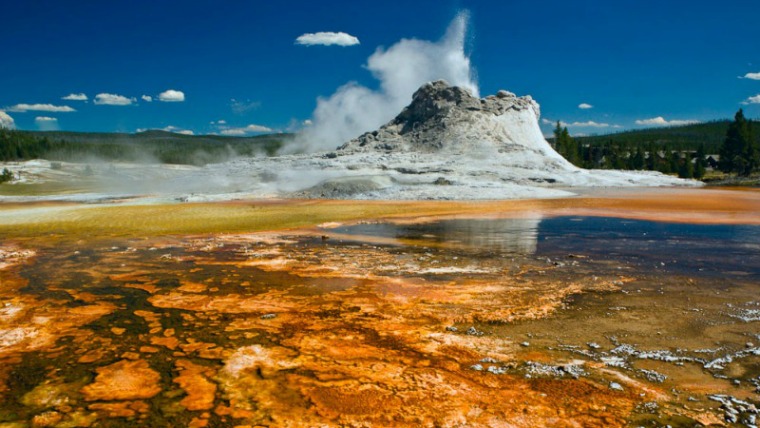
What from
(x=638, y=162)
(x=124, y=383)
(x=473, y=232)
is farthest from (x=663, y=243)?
(x=638, y=162)

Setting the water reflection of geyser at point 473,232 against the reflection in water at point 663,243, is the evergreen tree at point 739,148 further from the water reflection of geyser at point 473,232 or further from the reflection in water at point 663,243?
the water reflection of geyser at point 473,232

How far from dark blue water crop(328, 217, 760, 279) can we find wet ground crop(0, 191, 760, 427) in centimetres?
22

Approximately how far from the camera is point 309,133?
102 metres

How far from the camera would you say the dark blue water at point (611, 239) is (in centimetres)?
1552

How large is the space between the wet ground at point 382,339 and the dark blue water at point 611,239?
22 centimetres

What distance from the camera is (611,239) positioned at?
20453 mm

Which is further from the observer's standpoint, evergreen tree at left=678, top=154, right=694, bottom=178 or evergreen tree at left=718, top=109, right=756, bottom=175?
evergreen tree at left=678, top=154, right=694, bottom=178

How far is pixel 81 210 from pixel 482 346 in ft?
114

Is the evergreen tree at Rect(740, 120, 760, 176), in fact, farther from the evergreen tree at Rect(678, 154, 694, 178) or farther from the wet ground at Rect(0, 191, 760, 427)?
the wet ground at Rect(0, 191, 760, 427)

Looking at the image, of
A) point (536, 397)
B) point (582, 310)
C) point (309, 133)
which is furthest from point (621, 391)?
point (309, 133)

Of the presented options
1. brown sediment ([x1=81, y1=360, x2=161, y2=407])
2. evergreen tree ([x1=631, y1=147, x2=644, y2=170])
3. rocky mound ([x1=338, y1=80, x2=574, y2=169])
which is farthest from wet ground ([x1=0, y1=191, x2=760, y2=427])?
evergreen tree ([x1=631, y1=147, x2=644, y2=170])

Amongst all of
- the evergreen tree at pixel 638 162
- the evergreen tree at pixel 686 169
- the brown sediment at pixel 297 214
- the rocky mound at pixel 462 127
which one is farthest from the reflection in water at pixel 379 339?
the evergreen tree at pixel 638 162

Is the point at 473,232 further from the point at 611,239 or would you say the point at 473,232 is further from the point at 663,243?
→ the point at 663,243

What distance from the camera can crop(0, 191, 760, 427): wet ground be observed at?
6.36m
